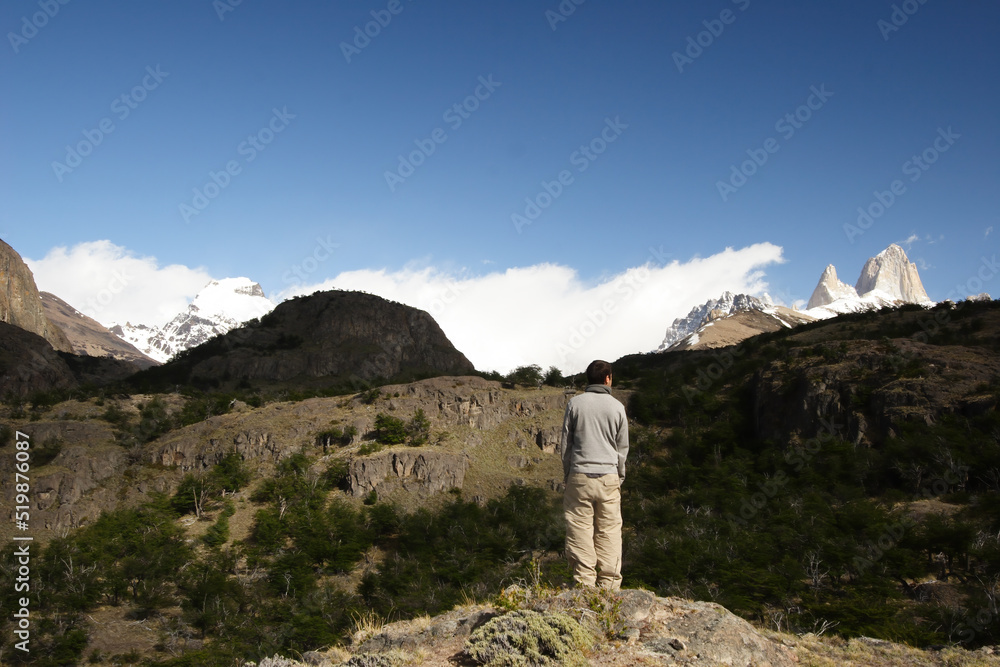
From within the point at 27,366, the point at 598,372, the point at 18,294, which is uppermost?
the point at 18,294

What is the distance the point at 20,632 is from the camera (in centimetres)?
2298

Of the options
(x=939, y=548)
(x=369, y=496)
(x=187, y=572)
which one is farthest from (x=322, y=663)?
(x=369, y=496)

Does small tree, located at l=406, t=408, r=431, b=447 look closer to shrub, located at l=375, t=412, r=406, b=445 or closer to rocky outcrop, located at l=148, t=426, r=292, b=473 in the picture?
shrub, located at l=375, t=412, r=406, b=445

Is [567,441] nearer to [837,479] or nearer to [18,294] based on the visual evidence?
[837,479]

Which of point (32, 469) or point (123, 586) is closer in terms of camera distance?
point (123, 586)

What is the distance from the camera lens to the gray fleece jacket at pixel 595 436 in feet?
22.6

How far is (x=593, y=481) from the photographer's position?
686 cm

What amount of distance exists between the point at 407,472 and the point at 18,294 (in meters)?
91.5

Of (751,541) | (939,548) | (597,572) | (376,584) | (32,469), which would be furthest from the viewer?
(32,469)

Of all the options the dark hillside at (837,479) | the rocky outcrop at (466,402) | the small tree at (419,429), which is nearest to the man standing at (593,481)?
the dark hillside at (837,479)

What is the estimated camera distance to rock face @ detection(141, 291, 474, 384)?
67.3 meters

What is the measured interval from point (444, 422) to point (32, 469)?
27.8 meters

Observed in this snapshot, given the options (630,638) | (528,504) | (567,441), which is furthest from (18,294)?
(630,638)

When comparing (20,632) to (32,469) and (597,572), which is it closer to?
(32,469)
